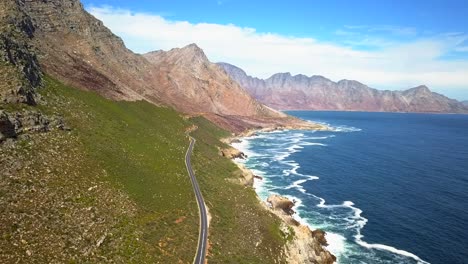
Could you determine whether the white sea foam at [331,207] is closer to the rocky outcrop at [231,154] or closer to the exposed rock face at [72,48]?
the rocky outcrop at [231,154]

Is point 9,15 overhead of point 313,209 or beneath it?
overhead

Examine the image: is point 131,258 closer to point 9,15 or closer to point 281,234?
point 281,234

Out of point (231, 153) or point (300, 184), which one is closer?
point (300, 184)

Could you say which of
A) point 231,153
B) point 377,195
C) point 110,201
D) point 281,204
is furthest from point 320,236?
point 231,153

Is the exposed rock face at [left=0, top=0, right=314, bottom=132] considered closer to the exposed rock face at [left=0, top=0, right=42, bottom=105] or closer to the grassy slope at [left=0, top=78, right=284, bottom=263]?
the exposed rock face at [left=0, top=0, right=42, bottom=105]

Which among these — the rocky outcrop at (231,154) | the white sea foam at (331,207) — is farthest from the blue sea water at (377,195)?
the rocky outcrop at (231,154)

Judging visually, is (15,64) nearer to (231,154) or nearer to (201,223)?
(201,223)

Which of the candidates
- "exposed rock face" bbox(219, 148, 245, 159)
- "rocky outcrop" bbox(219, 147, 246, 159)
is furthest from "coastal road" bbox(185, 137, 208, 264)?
"rocky outcrop" bbox(219, 147, 246, 159)

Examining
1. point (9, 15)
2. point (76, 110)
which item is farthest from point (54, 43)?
point (76, 110)
